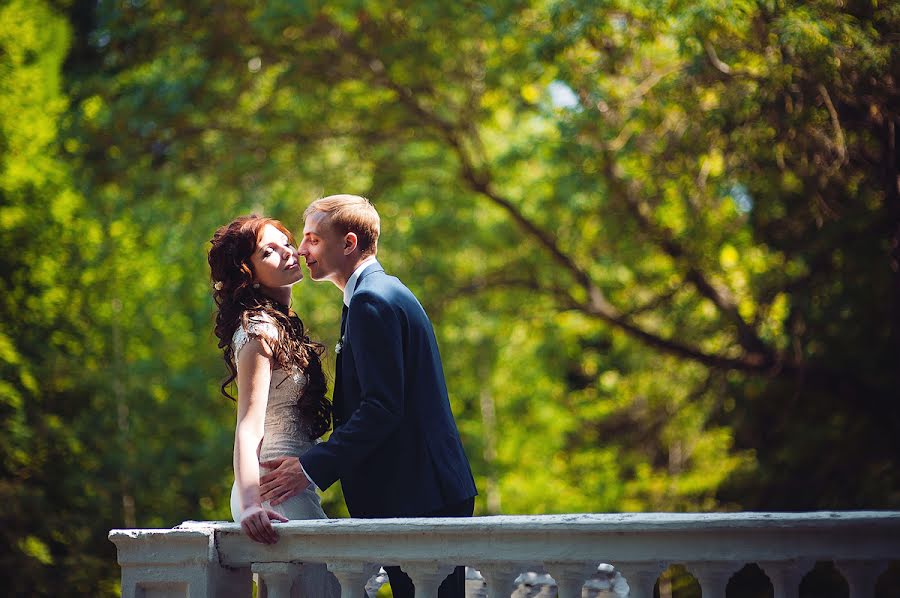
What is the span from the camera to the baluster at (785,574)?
7.39ft

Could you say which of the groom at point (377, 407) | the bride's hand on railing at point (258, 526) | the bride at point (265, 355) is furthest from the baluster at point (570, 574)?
the bride at point (265, 355)

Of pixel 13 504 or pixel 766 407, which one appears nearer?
pixel 13 504

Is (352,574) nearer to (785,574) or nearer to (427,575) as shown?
(427,575)

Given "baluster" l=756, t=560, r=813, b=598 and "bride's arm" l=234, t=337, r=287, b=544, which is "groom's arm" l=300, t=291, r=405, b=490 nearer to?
"bride's arm" l=234, t=337, r=287, b=544

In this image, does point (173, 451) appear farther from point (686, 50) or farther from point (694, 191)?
point (686, 50)

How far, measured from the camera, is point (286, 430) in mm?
3154

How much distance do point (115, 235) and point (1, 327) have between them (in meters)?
1.65

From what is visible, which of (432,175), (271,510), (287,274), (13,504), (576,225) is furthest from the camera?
(432,175)

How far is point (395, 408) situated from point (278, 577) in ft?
1.78

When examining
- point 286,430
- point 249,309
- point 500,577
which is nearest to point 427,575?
point 500,577

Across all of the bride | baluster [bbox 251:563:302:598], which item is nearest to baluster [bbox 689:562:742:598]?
baluster [bbox 251:563:302:598]

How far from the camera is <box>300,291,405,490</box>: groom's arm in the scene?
2.80 m

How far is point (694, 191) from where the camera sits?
9047mm

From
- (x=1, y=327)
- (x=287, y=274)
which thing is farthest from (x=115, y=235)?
(x=287, y=274)
